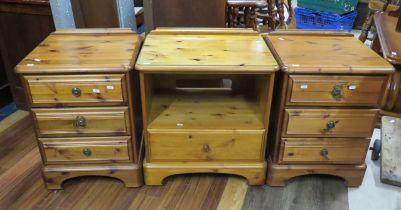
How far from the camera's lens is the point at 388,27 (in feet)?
5.56

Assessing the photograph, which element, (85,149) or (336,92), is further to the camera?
(85,149)

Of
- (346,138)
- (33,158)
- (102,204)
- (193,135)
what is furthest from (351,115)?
(33,158)

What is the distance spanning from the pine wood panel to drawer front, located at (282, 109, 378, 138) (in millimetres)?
146

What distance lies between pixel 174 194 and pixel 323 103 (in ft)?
2.58

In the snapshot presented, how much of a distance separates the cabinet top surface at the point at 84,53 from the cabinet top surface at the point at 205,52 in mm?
82

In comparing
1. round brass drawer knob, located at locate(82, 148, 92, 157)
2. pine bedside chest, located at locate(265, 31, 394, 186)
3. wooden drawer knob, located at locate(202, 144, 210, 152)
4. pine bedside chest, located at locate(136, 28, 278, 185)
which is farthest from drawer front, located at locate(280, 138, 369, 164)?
round brass drawer knob, located at locate(82, 148, 92, 157)

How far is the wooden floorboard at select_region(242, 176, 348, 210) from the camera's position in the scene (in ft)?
4.73

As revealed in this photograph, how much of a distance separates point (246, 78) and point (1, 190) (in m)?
1.33

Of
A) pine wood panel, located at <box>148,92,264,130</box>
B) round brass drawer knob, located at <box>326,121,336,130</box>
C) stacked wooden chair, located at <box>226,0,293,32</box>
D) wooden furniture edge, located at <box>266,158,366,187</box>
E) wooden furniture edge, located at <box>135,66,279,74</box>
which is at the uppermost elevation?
wooden furniture edge, located at <box>135,66,279,74</box>

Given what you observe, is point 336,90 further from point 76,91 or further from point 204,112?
point 76,91

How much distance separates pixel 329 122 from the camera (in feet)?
4.42

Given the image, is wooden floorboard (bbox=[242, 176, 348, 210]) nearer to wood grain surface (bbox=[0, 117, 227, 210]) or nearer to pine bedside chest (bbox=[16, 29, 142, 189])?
wood grain surface (bbox=[0, 117, 227, 210])

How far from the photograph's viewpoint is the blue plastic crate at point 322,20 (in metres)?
3.42

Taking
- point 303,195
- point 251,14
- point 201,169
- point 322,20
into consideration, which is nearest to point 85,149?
point 201,169
